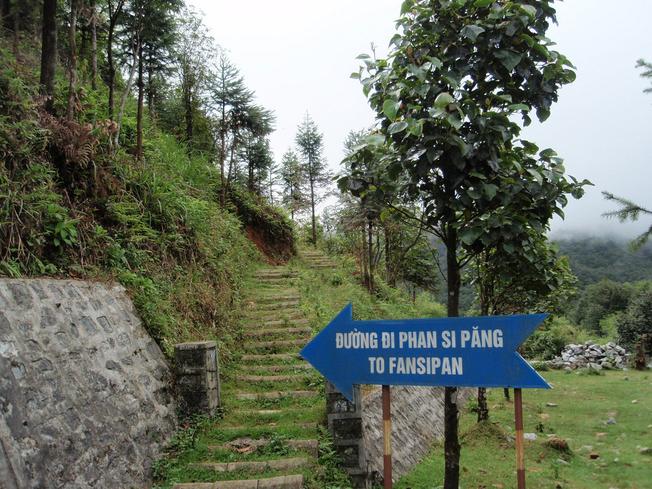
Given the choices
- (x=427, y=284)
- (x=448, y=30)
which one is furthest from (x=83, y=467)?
(x=427, y=284)

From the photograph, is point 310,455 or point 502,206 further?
point 310,455

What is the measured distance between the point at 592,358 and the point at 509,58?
19555 mm

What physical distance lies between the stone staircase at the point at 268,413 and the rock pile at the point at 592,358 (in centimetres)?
1424

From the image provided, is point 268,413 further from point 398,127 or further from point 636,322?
point 636,322

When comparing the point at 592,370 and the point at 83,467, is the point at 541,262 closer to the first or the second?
the point at 83,467

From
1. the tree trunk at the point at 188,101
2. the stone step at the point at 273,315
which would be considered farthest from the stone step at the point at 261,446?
the tree trunk at the point at 188,101

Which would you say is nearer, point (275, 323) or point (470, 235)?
point (470, 235)

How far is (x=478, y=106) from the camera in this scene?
3.47 metres

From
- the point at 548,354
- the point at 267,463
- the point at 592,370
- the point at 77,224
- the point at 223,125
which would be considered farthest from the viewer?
the point at 548,354

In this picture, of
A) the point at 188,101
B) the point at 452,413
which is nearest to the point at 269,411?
the point at 452,413

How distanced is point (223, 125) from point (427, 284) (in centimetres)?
1345

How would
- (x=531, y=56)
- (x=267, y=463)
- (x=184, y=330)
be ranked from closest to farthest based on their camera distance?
(x=531, y=56) → (x=267, y=463) → (x=184, y=330)

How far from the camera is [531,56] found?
3494 mm

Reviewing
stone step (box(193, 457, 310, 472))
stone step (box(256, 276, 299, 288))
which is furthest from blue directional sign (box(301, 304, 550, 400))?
stone step (box(256, 276, 299, 288))
